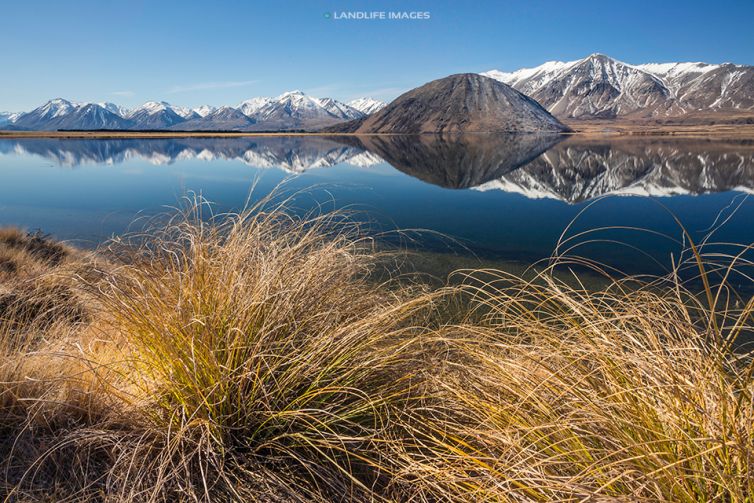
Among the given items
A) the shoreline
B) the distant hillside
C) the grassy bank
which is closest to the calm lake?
the grassy bank

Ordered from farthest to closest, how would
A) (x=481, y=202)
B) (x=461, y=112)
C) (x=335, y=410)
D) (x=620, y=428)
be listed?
(x=461, y=112)
(x=481, y=202)
(x=335, y=410)
(x=620, y=428)

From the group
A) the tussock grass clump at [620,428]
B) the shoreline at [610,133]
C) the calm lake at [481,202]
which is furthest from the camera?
the shoreline at [610,133]

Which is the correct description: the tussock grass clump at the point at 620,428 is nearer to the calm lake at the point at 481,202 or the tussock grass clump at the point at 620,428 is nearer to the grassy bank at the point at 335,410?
the grassy bank at the point at 335,410

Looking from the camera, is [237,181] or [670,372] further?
[237,181]

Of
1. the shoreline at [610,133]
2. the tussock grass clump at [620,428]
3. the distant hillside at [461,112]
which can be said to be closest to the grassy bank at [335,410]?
the tussock grass clump at [620,428]

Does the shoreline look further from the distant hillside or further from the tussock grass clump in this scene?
the tussock grass clump

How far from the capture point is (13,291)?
13.5 ft

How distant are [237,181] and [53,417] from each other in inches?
869

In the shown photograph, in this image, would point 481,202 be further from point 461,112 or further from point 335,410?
point 461,112

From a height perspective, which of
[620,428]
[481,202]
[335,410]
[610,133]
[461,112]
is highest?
[461,112]

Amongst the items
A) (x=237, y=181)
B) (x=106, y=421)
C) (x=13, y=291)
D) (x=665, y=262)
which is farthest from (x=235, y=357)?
(x=237, y=181)

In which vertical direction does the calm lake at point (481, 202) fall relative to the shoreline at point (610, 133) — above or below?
below

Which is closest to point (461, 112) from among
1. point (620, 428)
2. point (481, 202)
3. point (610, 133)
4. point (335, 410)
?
point (610, 133)

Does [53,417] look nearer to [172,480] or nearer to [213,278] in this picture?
[172,480]
